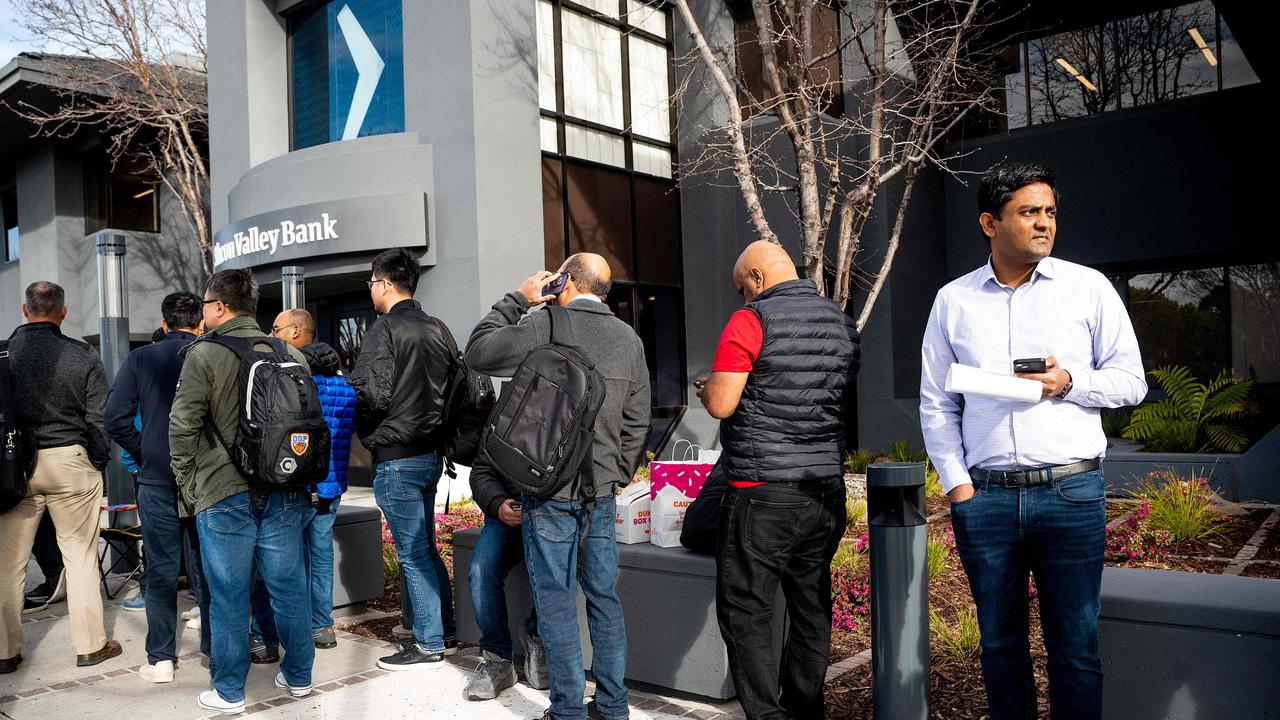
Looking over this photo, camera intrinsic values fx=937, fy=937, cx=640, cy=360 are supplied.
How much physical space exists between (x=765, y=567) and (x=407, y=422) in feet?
7.59

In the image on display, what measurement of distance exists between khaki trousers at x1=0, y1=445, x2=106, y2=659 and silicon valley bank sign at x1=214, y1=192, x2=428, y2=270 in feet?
→ 21.3

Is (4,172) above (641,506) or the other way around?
above

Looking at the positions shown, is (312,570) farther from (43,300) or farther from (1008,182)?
(1008,182)

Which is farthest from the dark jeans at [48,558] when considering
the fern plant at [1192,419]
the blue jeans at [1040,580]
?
the fern plant at [1192,419]

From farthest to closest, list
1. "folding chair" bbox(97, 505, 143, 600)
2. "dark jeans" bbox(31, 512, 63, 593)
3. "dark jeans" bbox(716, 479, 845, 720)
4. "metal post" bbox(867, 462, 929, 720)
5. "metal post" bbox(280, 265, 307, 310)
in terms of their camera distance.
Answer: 1. "metal post" bbox(280, 265, 307, 310)
2. "dark jeans" bbox(31, 512, 63, 593)
3. "folding chair" bbox(97, 505, 143, 600)
4. "dark jeans" bbox(716, 479, 845, 720)
5. "metal post" bbox(867, 462, 929, 720)

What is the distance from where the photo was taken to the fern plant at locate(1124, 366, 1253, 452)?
34.8ft

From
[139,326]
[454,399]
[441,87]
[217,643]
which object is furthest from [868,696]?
[139,326]

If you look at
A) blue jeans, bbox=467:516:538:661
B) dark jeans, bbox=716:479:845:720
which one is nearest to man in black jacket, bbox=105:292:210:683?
blue jeans, bbox=467:516:538:661

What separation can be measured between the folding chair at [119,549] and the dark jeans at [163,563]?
1.97m

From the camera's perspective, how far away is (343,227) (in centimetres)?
1202

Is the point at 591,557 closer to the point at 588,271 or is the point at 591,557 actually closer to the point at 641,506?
the point at 641,506

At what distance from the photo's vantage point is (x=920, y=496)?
3.41 meters

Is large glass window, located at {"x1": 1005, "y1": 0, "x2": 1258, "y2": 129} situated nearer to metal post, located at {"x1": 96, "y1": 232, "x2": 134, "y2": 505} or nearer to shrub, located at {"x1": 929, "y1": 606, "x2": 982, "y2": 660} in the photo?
shrub, located at {"x1": 929, "y1": 606, "x2": 982, "y2": 660}

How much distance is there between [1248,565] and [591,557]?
5.19 metres
